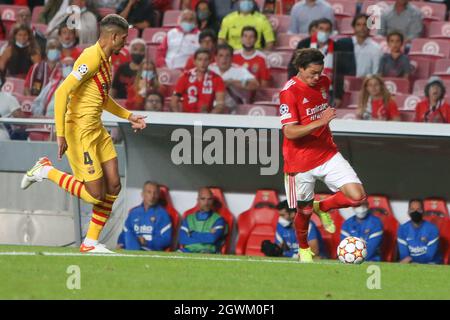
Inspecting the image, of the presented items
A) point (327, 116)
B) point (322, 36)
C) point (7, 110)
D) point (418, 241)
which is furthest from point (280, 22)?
point (327, 116)

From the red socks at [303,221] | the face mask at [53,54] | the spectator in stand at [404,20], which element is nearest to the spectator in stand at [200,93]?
the face mask at [53,54]

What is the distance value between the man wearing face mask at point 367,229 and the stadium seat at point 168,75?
9.18ft

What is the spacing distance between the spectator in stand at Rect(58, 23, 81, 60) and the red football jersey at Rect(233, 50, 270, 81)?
2259 mm

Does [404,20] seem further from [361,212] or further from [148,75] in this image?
[148,75]

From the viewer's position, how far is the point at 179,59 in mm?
15672

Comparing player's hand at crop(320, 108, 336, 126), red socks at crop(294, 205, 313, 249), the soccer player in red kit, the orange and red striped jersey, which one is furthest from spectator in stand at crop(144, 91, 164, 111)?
player's hand at crop(320, 108, 336, 126)

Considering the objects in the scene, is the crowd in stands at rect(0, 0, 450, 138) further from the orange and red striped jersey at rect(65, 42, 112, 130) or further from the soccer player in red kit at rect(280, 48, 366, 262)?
the orange and red striped jersey at rect(65, 42, 112, 130)

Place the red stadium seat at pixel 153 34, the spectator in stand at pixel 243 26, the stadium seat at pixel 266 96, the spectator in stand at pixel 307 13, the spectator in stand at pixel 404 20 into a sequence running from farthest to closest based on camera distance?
1. the red stadium seat at pixel 153 34
2. the spectator in stand at pixel 307 13
3. the spectator in stand at pixel 243 26
4. the spectator in stand at pixel 404 20
5. the stadium seat at pixel 266 96

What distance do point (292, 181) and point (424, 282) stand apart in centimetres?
184

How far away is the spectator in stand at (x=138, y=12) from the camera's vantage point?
56.7 feet

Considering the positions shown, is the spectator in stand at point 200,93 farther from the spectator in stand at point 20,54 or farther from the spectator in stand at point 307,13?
the spectator in stand at point 307,13

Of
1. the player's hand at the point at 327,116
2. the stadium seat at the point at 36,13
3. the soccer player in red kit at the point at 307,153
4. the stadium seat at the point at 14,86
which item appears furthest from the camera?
the stadium seat at the point at 36,13

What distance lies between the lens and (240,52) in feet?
50.2

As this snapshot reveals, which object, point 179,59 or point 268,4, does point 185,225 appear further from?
point 268,4
